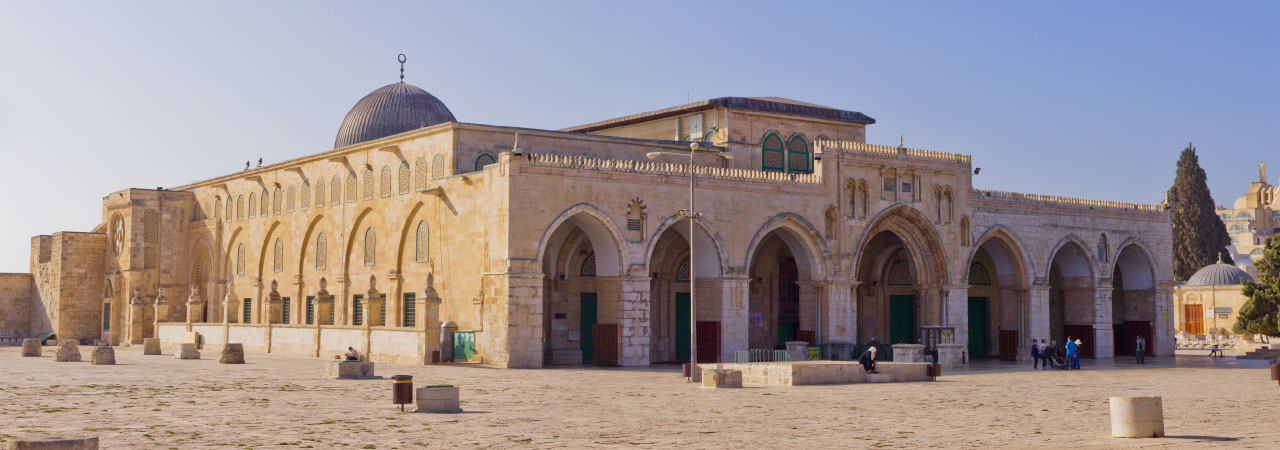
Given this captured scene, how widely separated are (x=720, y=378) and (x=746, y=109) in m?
18.8

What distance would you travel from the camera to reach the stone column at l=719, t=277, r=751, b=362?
122 feet

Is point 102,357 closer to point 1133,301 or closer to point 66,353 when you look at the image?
point 66,353

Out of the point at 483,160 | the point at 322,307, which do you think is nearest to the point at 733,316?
the point at 483,160

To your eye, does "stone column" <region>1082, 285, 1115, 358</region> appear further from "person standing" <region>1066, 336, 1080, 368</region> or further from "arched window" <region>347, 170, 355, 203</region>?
"arched window" <region>347, 170, 355, 203</region>

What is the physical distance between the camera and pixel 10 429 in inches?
627

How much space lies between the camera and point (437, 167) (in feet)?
128

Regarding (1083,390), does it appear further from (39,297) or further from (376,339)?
(39,297)

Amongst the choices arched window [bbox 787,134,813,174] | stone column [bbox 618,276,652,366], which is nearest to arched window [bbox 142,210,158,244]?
stone column [bbox 618,276,652,366]

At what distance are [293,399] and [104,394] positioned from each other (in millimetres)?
3584

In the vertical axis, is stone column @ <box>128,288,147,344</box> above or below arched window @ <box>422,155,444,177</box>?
below

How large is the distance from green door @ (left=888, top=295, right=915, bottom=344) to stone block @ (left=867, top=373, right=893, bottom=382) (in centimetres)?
1564

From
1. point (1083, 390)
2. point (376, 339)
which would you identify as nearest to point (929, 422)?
point (1083, 390)

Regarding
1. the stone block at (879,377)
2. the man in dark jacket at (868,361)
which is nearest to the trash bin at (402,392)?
the man in dark jacket at (868,361)

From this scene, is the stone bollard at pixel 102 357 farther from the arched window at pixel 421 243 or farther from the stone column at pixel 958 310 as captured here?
the stone column at pixel 958 310
